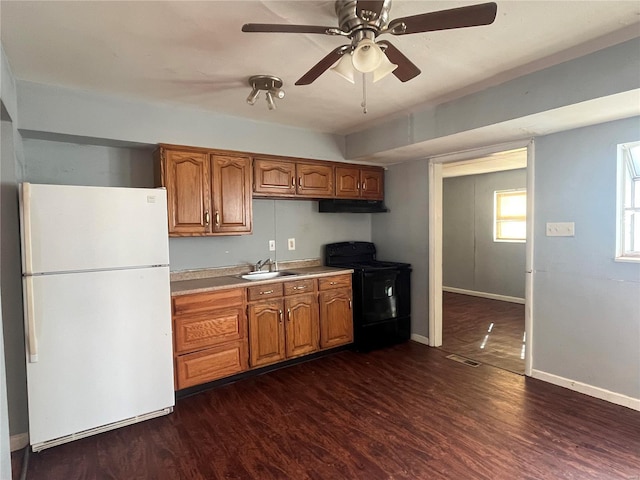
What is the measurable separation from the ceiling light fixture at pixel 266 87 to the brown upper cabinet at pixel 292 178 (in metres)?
0.94

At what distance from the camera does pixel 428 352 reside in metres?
3.77

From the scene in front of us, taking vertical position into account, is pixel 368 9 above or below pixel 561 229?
above

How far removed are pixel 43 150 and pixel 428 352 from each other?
3944 mm

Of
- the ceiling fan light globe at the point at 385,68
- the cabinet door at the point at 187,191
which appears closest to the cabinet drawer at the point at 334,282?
the cabinet door at the point at 187,191

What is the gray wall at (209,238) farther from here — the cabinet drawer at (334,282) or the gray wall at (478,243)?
the gray wall at (478,243)

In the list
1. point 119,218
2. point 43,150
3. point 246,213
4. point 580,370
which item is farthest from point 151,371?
point 580,370

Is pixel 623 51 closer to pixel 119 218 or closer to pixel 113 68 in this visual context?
pixel 113 68

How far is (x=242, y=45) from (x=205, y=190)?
1.39 metres

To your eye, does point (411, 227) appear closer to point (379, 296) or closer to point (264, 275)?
point (379, 296)

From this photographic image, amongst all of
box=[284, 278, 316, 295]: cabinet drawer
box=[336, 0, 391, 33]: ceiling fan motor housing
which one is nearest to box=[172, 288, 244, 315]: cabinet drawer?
box=[284, 278, 316, 295]: cabinet drawer

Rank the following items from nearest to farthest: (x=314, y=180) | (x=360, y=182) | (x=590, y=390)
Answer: (x=590, y=390)
(x=314, y=180)
(x=360, y=182)

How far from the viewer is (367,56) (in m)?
1.56

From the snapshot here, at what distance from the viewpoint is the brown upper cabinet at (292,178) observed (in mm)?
3418

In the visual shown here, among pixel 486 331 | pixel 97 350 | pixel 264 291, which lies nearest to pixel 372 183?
pixel 264 291
